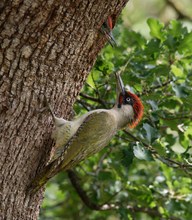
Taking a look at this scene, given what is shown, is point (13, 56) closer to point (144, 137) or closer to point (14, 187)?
point (14, 187)

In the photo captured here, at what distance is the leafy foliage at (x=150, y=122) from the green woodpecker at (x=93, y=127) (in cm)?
10

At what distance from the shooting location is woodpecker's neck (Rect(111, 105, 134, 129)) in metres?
5.09

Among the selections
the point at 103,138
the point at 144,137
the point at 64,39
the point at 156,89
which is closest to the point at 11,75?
the point at 64,39

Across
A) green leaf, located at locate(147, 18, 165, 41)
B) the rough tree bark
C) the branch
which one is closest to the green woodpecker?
the rough tree bark

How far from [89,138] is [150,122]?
73 cm

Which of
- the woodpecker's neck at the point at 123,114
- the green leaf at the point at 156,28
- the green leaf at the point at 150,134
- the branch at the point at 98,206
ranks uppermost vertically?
the green leaf at the point at 156,28

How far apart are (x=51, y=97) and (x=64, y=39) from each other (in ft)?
1.32

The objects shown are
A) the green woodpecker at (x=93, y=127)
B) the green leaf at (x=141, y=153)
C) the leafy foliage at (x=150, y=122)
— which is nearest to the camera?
the green woodpecker at (x=93, y=127)

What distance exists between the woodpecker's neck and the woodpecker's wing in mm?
182

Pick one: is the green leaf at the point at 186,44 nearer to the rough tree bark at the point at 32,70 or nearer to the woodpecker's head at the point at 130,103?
the woodpecker's head at the point at 130,103

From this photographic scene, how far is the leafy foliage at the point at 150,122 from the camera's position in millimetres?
4930

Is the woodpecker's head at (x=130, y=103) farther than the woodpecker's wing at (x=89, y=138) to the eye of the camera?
Yes

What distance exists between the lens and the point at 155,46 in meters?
5.02

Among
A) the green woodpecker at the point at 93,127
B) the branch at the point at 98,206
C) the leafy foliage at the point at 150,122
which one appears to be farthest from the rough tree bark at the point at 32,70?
the branch at the point at 98,206
